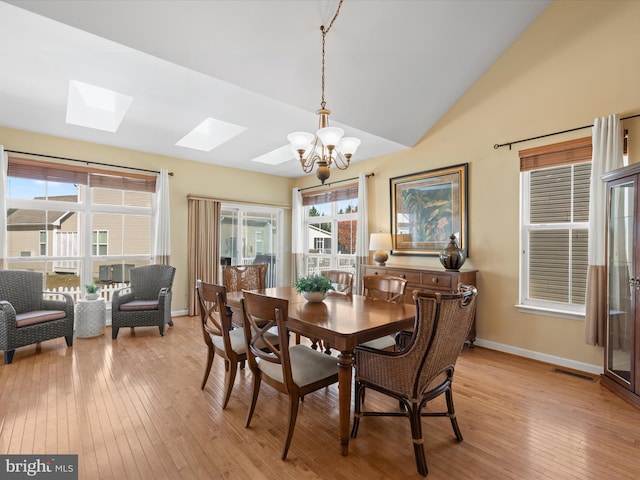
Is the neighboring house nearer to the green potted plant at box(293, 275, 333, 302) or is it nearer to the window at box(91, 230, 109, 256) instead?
the window at box(91, 230, 109, 256)

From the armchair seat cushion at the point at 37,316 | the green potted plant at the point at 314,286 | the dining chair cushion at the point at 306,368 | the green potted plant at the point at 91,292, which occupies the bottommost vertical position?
the armchair seat cushion at the point at 37,316

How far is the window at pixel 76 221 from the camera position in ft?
13.8

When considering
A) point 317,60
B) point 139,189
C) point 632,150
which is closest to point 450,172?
point 632,150

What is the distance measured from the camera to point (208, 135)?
4.97 metres

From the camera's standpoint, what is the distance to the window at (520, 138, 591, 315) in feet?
10.7

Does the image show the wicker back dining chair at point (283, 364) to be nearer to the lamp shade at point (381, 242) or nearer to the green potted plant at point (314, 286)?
the green potted plant at point (314, 286)

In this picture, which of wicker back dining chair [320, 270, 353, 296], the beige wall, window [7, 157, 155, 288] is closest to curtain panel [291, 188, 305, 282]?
the beige wall

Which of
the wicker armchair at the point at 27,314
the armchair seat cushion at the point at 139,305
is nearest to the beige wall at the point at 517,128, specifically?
the wicker armchair at the point at 27,314

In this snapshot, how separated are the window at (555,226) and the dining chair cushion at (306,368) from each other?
2.69 m

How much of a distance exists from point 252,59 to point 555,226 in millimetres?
3545

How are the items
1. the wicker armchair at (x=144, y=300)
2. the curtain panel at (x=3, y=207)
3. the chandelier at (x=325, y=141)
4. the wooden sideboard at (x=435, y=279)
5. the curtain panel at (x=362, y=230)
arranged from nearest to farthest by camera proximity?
the chandelier at (x=325, y=141), the wooden sideboard at (x=435, y=279), the curtain panel at (x=3, y=207), the wicker armchair at (x=144, y=300), the curtain panel at (x=362, y=230)

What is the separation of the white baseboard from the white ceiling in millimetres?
2890

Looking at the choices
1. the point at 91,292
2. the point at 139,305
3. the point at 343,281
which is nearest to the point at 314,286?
the point at 343,281

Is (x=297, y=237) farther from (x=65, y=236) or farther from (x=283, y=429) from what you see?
(x=283, y=429)
